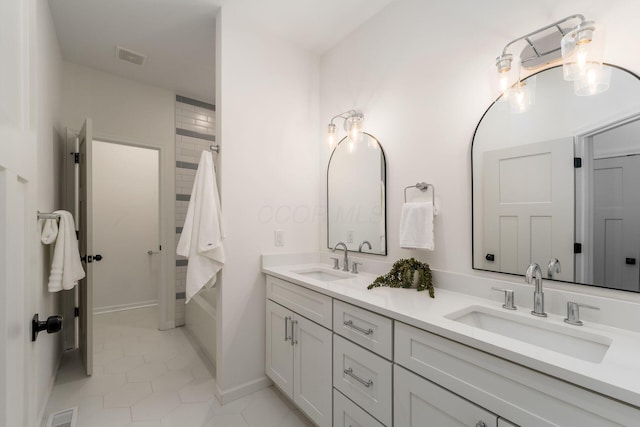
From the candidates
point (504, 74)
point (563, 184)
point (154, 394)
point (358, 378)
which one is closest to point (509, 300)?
point (563, 184)

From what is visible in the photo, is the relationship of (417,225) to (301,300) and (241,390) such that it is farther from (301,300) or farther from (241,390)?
(241,390)

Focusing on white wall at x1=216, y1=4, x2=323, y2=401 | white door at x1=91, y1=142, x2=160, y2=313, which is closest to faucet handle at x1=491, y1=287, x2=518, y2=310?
white wall at x1=216, y1=4, x2=323, y2=401

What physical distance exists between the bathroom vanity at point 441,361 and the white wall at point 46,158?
4.80 feet

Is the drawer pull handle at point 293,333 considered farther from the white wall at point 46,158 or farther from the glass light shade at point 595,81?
the glass light shade at point 595,81

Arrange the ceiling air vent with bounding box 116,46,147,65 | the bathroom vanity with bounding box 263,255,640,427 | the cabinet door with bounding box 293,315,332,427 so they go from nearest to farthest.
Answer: the bathroom vanity with bounding box 263,255,640,427
the cabinet door with bounding box 293,315,332,427
the ceiling air vent with bounding box 116,46,147,65

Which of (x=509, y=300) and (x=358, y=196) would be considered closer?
(x=509, y=300)

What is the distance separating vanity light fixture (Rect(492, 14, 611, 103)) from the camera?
1130 millimetres

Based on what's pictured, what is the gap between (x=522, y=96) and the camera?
1.35m

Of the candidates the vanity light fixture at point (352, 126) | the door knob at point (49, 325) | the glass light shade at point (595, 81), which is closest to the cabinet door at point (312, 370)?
the door knob at point (49, 325)

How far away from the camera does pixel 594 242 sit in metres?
1.17

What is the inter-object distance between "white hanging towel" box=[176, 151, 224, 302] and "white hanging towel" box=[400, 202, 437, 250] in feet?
3.97

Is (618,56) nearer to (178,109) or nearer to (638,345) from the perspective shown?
(638,345)

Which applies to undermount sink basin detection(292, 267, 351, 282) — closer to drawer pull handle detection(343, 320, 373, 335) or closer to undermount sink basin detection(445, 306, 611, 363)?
drawer pull handle detection(343, 320, 373, 335)

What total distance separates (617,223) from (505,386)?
780 millimetres
